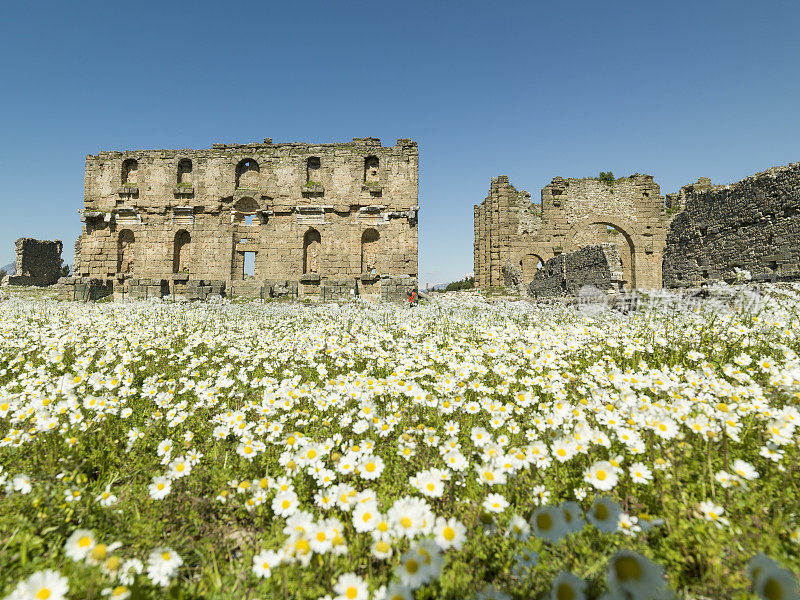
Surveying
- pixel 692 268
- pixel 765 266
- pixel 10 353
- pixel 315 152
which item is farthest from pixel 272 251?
pixel 765 266

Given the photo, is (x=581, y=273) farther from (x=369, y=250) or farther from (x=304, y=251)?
(x=304, y=251)

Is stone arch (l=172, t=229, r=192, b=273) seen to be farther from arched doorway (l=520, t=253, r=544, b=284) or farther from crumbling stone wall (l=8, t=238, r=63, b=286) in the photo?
arched doorway (l=520, t=253, r=544, b=284)

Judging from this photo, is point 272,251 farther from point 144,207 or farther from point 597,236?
point 597,236

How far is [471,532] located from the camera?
2.00 m

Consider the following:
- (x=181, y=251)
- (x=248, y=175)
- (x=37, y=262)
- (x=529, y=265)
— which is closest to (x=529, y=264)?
(x=529, y=265)

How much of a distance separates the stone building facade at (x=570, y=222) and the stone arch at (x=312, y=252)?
39.2 feet

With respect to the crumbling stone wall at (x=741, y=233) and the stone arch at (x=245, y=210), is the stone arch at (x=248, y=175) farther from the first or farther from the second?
the crumbling stone wall at (x=741, y=233)

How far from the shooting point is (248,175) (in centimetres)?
2528

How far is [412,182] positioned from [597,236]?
1374 cm

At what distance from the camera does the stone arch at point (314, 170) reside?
24.9 meters

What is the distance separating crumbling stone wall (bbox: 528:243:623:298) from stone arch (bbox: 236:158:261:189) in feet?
65.5

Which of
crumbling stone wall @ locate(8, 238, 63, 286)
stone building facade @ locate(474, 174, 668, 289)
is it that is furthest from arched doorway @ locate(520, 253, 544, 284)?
crumbling stone wall @ locate(8, 238, 63, 286)

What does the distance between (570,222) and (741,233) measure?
540 inches

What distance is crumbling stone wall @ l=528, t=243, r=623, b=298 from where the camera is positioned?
1432 cm
